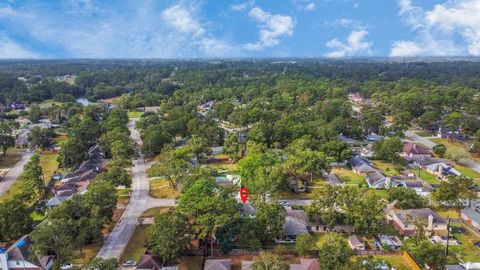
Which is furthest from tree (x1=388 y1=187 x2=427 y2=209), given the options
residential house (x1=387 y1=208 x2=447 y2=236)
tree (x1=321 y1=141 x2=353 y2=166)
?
tree (x1=321 y1=141 x2=353 y2=166)

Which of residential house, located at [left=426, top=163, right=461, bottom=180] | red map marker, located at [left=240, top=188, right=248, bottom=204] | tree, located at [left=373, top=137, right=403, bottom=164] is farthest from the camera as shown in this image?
tree, located at [left=373, top=137, right=403, bottom=164]

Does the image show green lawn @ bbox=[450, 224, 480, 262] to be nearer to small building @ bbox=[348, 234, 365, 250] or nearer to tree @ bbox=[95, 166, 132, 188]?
small building @ bbox=[348, 234, 365, 250]

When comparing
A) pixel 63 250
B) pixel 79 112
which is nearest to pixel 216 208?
pixel 63 250

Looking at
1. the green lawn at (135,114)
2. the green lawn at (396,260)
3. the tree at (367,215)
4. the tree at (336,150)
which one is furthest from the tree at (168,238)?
the green lawn at (135,114)

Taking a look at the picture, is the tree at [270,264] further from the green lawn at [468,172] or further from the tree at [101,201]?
the green lawn at [468,172]

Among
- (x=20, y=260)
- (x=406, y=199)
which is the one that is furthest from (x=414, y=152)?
(x=20, y=260)

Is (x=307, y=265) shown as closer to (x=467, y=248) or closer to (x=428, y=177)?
(x=467, y=248)
